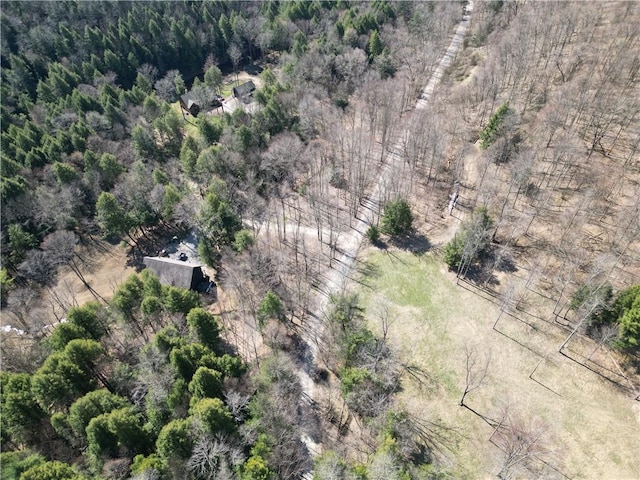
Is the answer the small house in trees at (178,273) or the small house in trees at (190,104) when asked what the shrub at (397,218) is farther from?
the small house in trees at (190,104)

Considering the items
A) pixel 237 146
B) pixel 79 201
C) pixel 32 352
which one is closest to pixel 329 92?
pixel 237 146

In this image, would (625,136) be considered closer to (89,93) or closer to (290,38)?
(290,38)

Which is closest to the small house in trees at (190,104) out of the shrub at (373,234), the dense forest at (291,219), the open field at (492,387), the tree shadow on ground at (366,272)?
the dense forest at (291,219)

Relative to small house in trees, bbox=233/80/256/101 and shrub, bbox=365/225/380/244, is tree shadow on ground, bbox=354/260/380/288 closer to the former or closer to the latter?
shrub, bbox=365/225/380/244

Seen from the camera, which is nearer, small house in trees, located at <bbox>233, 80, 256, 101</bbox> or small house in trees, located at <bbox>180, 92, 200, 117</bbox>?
small house in trees, located at <bbox>180, 92, 200, 117</bbox>

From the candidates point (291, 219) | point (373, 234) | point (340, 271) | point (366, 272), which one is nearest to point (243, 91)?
point (291, 219)

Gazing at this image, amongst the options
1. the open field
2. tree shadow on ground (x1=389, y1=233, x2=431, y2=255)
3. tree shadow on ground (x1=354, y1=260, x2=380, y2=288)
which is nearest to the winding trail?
tree shadow on ground (x1=354, y1=260, x2=380, y2=288)

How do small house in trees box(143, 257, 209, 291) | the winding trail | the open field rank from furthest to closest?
small house in trees box(143, 257, 209, 291)
the winding trail
the open field
